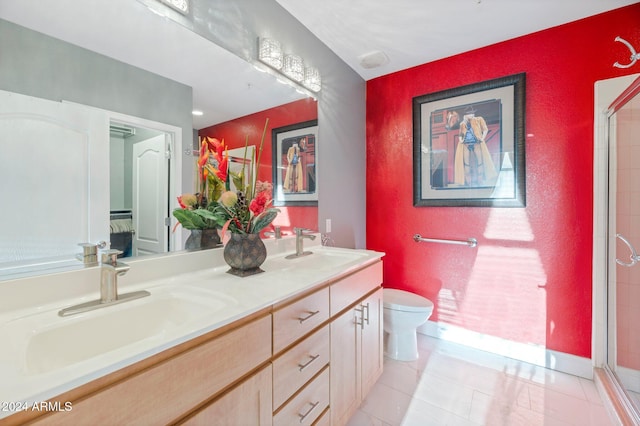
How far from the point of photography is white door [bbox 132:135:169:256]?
1031 millimetres

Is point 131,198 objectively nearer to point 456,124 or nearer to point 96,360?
point 96,360

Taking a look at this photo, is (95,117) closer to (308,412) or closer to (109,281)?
(109,281)

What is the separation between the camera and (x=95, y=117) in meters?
0.92

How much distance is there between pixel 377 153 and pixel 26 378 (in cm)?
249

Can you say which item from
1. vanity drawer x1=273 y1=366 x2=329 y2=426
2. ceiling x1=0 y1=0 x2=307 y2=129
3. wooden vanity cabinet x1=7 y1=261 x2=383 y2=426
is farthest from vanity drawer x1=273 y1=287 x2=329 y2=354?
ceiling x1=0 y1=0 x2=307 y2=129

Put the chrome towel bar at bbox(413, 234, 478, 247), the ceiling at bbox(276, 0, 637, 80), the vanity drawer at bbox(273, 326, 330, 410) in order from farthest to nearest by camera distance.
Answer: the chrome towel bar at bbox(413, 234, 478, 247) → the ceiling at bbox(276, 0, 637, 80) → the vanity drawer at bbox(273, 326, 330, 410)

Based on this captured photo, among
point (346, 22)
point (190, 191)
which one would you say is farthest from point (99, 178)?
point (346, 22)

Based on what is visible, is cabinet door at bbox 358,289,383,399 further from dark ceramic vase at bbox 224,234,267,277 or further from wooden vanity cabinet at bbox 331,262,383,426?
dark ceramic vase at bbox 224,234,267,277

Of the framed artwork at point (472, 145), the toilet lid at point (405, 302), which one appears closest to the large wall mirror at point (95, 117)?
the toilet lid at point (405, 302)

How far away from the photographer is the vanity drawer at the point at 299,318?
0.91m

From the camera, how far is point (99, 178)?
93 cm

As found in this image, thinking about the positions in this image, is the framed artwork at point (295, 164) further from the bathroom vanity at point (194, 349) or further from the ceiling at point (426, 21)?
the ceiling at point (426, 21)

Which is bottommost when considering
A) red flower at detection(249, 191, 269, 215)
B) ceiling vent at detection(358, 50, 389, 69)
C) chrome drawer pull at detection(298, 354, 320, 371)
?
chrome drawer pull at detection(298, 354, 320, 371)

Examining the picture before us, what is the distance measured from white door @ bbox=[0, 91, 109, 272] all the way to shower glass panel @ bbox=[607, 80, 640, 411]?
2.56 metres
